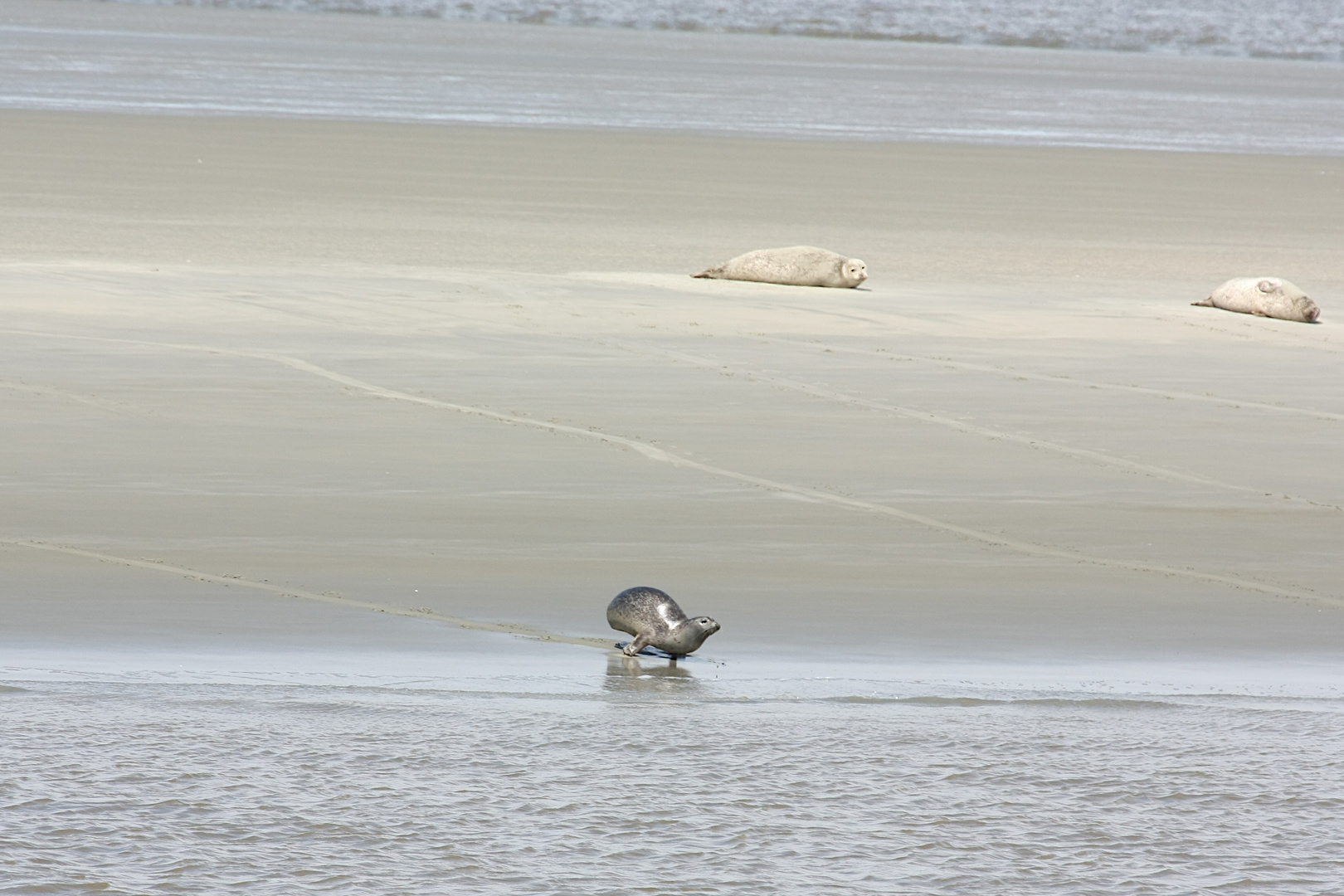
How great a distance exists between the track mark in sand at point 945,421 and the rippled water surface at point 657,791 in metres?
2.76

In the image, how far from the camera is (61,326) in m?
10.2

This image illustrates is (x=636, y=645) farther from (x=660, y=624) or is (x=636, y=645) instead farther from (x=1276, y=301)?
(x=1276, y=301)

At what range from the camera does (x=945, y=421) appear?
8836 millimetres

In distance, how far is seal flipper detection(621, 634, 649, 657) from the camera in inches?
213

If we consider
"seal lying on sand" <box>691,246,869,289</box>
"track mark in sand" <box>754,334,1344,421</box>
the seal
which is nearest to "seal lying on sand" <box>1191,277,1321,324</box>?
"seal lying on sand" <box>691,246,869,289</box>

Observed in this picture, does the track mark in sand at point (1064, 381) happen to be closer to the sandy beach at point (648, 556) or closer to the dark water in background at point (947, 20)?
the sandy beach at point (648, 556)

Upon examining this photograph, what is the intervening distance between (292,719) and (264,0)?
6245 cm

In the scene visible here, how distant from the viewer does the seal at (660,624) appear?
539 centimetres

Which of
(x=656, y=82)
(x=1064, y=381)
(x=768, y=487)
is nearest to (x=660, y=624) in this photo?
(x=768, y=487)

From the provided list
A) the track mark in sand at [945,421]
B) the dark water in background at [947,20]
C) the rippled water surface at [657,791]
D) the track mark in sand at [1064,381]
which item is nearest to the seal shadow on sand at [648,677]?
the rippled water surface at [657,791]

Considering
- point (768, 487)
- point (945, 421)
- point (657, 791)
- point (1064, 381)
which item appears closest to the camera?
point (657, 791)

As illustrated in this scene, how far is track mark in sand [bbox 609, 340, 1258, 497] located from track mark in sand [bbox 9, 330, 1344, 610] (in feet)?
4.28

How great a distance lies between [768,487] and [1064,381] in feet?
9.76

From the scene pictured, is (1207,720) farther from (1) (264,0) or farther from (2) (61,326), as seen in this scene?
(1) (264,0)
